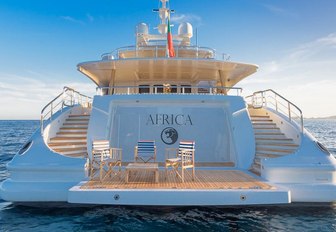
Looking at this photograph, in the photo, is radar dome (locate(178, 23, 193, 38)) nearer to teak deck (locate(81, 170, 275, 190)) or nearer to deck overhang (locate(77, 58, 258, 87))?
deck overhang (locate(77, 58, 258, 87))

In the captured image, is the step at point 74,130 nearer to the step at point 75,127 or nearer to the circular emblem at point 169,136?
the step at point 75,127

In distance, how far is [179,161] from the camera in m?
7.64

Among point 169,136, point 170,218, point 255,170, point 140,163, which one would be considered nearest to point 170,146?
point 169,136

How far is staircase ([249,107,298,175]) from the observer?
8.91 metres

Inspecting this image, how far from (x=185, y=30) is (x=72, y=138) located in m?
9.52

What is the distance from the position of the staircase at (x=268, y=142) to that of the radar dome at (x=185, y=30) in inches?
273

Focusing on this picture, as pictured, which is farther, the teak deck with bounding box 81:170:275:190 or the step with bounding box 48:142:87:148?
the step with bounding box 48:142:87:148

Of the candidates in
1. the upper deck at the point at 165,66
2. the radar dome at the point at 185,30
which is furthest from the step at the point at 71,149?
the radar dome at the point at 185,30

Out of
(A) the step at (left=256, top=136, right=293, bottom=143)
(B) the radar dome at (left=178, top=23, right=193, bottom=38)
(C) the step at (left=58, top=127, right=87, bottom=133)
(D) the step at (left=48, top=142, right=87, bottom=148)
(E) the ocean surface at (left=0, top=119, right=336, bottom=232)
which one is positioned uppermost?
(B) the radar dome at (left=178, top=23, right=193, bottom=38)

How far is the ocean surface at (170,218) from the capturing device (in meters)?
5.90

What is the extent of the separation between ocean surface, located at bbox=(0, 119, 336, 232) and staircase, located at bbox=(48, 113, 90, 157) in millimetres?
2335

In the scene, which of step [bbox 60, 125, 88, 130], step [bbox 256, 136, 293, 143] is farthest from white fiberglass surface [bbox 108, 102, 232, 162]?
step [bbox 60, 125, 88, 130]

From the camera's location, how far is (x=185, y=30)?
1552 cm

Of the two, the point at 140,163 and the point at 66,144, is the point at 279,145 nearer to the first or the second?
the point at 140,163
